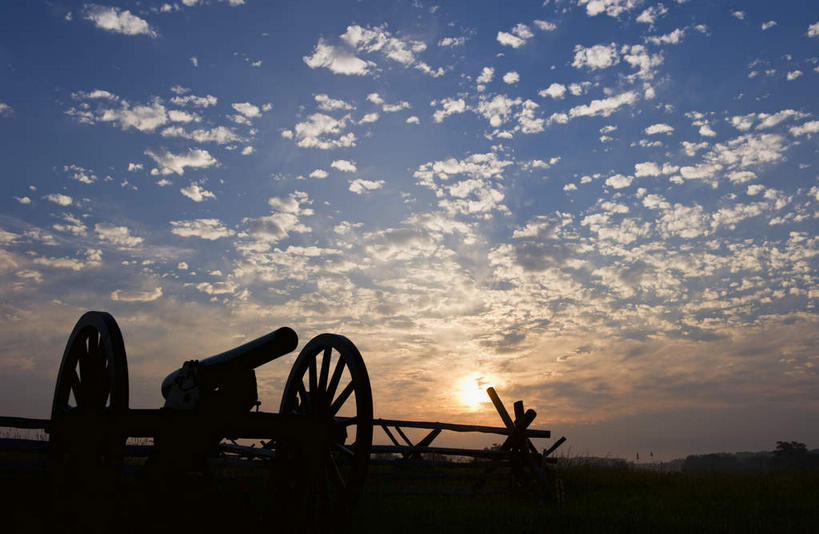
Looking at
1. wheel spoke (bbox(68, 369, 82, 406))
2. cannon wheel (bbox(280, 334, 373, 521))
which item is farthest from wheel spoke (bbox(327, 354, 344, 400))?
wheel spoke (bbox(68, 369, 82, 406))

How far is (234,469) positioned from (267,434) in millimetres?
5750

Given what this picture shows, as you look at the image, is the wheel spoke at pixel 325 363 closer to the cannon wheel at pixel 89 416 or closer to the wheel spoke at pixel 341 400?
the wheel spoke at pixel 341 400

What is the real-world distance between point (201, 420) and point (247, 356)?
2.60 ft

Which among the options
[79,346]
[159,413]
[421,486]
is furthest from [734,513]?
[79,346]

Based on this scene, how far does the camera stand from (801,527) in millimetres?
9461

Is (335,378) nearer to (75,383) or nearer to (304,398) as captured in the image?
(304,398)

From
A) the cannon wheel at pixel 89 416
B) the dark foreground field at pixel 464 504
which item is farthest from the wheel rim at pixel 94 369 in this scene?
the dark foreground field at pixel 464 504

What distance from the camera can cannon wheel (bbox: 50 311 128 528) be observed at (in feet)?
19.4

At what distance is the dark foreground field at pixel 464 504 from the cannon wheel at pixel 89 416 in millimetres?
216

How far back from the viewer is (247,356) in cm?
684

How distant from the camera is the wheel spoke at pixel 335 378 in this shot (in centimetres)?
715

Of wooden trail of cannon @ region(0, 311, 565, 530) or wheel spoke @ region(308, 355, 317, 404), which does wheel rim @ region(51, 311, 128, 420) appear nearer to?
wooden trail of cannon @ region(0, 311, 565, 530)

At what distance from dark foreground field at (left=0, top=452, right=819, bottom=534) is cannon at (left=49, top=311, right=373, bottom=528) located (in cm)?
39

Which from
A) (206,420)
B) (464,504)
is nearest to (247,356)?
(206,420)
